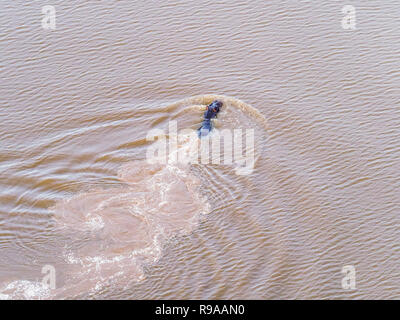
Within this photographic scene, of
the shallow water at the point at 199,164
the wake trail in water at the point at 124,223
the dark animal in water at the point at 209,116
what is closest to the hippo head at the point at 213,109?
the dark animal in water at the point at 209,116

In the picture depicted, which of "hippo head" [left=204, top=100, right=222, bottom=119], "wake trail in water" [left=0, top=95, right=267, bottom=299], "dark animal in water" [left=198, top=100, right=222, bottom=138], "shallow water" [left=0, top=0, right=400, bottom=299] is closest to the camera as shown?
"wake trail in water" [left=0, top=95, right=267, bottom=299]

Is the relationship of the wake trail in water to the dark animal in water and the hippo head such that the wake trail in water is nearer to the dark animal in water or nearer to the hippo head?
the dark animal in water

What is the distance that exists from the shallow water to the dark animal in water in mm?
275

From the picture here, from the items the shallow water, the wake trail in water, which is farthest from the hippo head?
the wake trail in water

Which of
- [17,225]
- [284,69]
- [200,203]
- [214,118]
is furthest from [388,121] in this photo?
[17,225]

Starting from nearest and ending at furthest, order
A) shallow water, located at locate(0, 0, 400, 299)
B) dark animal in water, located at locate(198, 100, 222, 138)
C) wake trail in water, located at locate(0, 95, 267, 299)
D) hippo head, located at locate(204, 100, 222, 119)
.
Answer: wake trail in water, located at locate(0, 95, 267, 299), shallow water, located at locate(0, 0, 400, 299), dark animal in water, located at locate(198, 100, 222, 138), hippo head, located at locate(204, 100, 222, 119)

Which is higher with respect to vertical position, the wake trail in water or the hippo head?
the hippo head

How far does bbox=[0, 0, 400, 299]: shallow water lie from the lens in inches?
445

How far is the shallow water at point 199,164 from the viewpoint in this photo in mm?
11312

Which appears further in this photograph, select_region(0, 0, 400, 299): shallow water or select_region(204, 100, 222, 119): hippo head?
select_region(204, 100, 222, 119): hippo head

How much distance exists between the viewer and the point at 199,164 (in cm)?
1382

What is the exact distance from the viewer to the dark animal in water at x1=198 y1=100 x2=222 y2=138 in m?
14.7

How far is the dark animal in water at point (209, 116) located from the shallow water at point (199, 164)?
275 mm

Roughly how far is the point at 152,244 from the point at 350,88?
765 centimetres
